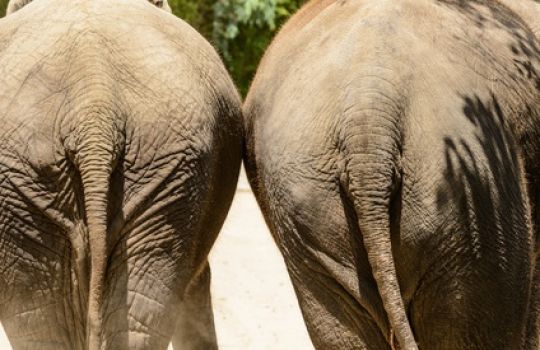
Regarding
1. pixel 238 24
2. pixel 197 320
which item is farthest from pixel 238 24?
pixel 197 320

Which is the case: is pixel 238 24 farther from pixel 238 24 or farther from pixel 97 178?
pixel 97 178

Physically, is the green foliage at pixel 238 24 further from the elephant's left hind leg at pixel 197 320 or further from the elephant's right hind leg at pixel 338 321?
the elephant's right hind leg at pixel 338 321

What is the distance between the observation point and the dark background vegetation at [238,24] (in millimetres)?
14000

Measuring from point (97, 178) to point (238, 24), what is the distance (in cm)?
1044

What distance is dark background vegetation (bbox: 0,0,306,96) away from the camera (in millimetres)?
14000

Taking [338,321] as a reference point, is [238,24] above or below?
below

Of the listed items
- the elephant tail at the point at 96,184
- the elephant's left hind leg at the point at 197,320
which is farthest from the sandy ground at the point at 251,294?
the elephant tail at the point at 96,184

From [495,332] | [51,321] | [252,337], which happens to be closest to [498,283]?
[495,332]

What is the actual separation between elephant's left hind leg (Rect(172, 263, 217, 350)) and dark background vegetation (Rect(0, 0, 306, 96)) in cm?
787

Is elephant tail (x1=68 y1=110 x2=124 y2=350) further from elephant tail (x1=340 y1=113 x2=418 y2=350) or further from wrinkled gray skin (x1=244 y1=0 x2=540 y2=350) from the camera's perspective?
elephant tail (x1=340 y1=113 x2=418 y2=350)

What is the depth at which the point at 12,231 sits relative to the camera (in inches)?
175

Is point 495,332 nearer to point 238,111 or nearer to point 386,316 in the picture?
point 386,316

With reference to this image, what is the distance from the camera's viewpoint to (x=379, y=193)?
4.23 m

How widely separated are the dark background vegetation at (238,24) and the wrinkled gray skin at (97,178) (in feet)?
30.7
